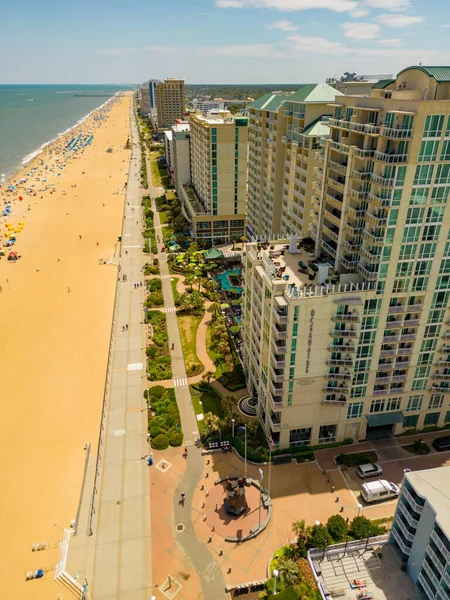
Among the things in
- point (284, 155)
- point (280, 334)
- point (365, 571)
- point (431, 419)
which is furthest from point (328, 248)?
point (284, 155)

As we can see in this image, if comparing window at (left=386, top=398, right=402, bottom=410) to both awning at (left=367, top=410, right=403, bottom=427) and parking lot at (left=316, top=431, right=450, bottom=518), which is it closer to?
awning at (left=367, top=410, right=403, bottom=427)

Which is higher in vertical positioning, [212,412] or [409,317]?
[409,317]

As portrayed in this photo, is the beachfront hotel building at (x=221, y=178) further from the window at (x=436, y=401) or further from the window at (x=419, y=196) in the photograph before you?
the window at (x=436, y=401)

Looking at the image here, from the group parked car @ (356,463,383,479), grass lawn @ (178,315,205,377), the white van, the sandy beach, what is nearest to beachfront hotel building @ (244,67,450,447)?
parked car @ (356,463,383,479)

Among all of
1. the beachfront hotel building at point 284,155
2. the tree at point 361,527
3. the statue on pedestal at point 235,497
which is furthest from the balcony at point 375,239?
the statue on pedestal at point 235,497

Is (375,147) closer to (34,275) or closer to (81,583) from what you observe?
(81,583)

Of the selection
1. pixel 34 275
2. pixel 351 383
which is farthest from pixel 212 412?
pixel 34 275
